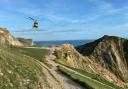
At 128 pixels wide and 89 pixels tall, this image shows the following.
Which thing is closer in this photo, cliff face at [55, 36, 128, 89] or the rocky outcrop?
cliff face at [55, 36, 128, 89]

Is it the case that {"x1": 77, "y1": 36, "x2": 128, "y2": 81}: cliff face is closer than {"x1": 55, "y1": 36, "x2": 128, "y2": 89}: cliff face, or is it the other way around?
{"x1": 55, "y1": 36, "x2": 128, "y2": 89}: cliff face

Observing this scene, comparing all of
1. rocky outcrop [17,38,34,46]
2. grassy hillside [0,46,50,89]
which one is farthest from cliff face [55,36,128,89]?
grassy hillside [0,46,50,89]

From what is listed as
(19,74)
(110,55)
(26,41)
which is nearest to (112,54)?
(110,55)

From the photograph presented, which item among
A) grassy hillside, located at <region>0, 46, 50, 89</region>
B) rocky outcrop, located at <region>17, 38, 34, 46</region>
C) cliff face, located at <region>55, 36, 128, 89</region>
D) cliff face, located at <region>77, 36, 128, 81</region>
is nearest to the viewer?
grassy hillside, located at <region>0, 46, 50, 89</region>

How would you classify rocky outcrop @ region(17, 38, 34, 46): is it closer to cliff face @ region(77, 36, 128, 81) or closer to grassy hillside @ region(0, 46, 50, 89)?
cliff face @ region(77, 36, 128, 81)

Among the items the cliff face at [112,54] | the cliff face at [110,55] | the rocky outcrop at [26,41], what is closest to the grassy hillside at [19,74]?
the cliff face at [110,55]

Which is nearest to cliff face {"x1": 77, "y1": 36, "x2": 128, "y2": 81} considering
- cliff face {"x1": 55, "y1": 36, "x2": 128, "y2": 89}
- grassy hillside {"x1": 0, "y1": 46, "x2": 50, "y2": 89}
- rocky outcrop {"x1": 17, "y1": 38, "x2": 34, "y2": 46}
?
cliff face {"x1": 55, "y1": 36, "x2": 128, "y2": 89}

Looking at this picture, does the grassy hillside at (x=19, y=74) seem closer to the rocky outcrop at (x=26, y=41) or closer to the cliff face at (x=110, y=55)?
the cliff face at (x=110, y=55)

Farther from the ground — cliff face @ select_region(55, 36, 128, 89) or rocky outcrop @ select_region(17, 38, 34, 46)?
rocky outcrop @ select_region(17, 38, 34, 46)

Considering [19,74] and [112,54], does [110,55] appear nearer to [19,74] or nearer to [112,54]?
[112,54]

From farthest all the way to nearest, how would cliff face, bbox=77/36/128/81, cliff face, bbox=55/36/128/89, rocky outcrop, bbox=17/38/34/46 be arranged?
rocky outcrop, bbox=17/38/34/46
cliff face, bbox=77/36/128/81
cliff face, bbox=55/36/128/89

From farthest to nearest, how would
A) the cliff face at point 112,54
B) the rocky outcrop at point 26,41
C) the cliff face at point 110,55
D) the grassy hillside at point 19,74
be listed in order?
1. the rocky outcrop at point 26,41
2. the cliff face at point 112,54
3. the cliff face at point 110,55
4. the grassy hillside at point 19,74

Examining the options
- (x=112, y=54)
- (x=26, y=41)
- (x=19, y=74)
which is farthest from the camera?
(x=26, y=41)

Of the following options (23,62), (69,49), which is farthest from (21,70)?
(69,49)
